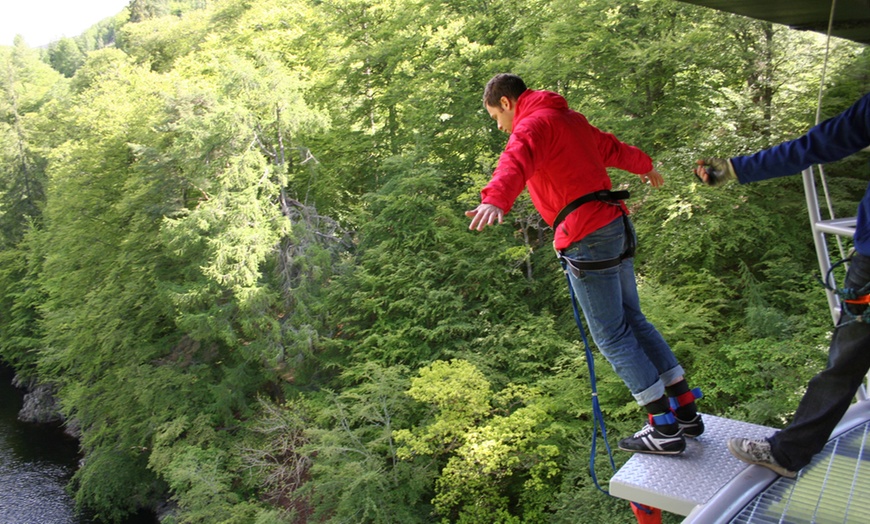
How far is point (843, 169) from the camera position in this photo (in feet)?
21.5

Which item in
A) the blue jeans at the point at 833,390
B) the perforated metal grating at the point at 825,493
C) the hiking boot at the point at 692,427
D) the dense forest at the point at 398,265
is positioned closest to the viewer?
the perforated metal grating at the point at 825,493

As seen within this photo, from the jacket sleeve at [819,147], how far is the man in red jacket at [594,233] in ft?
1.81


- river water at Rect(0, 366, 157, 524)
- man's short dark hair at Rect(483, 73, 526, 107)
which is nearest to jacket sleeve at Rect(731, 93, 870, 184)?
man's short dark hair at Rect(483, 73, 526, 107)

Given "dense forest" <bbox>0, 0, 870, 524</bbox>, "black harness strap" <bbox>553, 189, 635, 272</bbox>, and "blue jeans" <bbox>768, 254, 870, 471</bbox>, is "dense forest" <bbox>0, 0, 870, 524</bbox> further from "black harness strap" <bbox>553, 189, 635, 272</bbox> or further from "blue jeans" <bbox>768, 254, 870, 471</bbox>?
"blue jeans" <bbox>768, 254, 870, 471</bbox>

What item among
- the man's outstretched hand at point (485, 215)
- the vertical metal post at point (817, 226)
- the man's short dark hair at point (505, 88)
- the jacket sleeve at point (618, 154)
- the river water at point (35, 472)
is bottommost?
the river water at point (35, 472)

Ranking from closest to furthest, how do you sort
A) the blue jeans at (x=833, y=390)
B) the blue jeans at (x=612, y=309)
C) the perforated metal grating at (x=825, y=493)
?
the perforated metal grating at (x=825, y=493), the blue jeans at (x=833, y=390), the blue jeans at (x=612, y=309)

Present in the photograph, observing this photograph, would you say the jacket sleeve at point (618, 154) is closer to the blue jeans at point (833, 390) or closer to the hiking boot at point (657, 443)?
the blue jeans at point (833, 390)

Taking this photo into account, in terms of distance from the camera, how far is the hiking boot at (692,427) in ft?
9.09

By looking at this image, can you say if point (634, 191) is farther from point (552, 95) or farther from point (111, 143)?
point (111, 143)

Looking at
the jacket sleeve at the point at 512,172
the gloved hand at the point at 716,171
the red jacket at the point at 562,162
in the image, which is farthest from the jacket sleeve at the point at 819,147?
the jacket sleeve at the point at 512,172

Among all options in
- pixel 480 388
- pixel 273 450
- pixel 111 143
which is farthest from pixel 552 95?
pixel 111 143

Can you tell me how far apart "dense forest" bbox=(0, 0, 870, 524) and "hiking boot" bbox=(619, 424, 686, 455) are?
82.0 inches

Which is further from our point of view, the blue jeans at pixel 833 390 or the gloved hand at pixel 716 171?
the gloved hand at pixel 716 171

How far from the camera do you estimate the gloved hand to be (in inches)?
93.4
